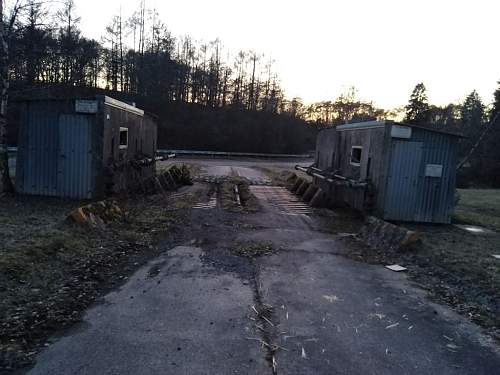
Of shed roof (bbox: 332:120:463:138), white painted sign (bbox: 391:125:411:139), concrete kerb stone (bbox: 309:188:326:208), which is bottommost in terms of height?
concrete kerb stone (bbox: 309:188:326:208)

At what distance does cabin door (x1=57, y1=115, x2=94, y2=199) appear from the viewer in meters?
11.0

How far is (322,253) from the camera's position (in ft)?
26.9

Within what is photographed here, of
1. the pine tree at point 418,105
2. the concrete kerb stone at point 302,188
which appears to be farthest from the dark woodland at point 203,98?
the concrete kerb stone at point 302,188

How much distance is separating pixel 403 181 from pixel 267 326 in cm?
811

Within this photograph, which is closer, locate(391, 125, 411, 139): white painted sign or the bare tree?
the bare tree

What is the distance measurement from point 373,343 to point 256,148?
1878 inches

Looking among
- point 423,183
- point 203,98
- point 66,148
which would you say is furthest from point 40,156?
point 203,98

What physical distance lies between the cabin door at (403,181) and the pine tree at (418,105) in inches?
2054

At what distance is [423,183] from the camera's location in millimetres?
11297

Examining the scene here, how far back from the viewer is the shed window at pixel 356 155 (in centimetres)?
1328

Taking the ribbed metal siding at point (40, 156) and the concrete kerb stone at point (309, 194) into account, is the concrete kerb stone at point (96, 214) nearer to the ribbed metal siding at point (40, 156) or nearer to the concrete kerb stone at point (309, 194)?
the ribbed metal siding at point (40, 156)

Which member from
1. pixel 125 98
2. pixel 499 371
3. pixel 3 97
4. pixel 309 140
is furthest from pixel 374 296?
pixel 309 140

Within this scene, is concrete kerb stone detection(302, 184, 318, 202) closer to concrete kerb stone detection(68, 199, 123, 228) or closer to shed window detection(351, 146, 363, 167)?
shed window detection(351, 146, 363, 167)

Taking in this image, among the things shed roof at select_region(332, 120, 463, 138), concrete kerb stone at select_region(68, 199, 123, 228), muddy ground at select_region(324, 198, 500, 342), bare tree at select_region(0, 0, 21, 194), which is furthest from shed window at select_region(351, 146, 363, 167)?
bare tree at select_region(0, 0, 21, 194)
